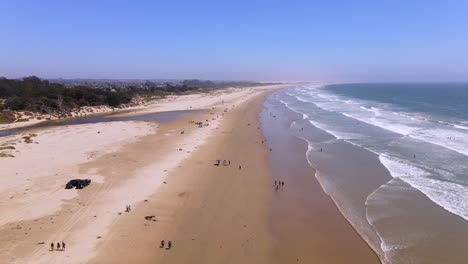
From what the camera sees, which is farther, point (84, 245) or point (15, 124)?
point (15, 124)

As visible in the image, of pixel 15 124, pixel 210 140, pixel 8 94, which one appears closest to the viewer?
pixel 210 140

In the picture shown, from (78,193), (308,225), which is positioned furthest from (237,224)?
(78,193)

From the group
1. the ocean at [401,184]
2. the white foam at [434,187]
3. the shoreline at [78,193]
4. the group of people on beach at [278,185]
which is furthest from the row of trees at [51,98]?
the white foam at [434,187]

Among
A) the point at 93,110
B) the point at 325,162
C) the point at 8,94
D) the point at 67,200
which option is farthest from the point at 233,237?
the point at 8,94

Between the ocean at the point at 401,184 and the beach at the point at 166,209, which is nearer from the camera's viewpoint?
the beach at the point at 166,209

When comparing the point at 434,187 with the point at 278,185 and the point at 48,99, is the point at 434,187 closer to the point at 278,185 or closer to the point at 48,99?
the point at 278,185

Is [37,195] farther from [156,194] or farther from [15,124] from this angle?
[15,124]

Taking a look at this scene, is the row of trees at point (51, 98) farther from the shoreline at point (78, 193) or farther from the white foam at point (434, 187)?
the white foam at point (434, 187)

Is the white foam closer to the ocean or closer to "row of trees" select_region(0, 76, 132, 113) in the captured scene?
the ocean
